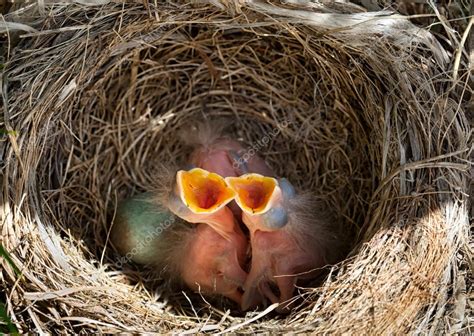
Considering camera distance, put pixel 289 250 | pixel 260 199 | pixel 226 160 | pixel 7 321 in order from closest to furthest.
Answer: pixel 7 321 → pixel 260 199 → pixel 289 250 → pixel 226 160

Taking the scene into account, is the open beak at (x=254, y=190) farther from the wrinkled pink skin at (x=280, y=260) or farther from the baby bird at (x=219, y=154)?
the baby bird at (x=219, y=154)

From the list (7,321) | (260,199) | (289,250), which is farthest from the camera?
(289,250)

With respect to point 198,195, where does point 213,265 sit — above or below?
below

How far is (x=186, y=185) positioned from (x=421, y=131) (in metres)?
0.65

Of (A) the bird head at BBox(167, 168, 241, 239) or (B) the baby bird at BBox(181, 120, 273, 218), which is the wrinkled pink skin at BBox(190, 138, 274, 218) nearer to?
(B) the baby bird at BBox(181, 120, 273, 218)

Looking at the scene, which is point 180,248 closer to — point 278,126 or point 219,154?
point 219,154

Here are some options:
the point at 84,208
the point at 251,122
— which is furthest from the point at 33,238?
the point at 251,122

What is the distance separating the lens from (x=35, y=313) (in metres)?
1.68

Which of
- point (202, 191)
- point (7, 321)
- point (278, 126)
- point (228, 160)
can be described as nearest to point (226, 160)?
point (228, 160)

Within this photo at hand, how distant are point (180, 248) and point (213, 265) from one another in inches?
4.5

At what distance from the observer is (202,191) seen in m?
1.85

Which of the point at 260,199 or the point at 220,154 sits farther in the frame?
the point at 220,154

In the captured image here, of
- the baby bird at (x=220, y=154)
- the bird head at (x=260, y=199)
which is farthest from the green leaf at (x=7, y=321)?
the baby bird at (x=220, y=154)

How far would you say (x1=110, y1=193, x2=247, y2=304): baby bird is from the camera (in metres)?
1.99
